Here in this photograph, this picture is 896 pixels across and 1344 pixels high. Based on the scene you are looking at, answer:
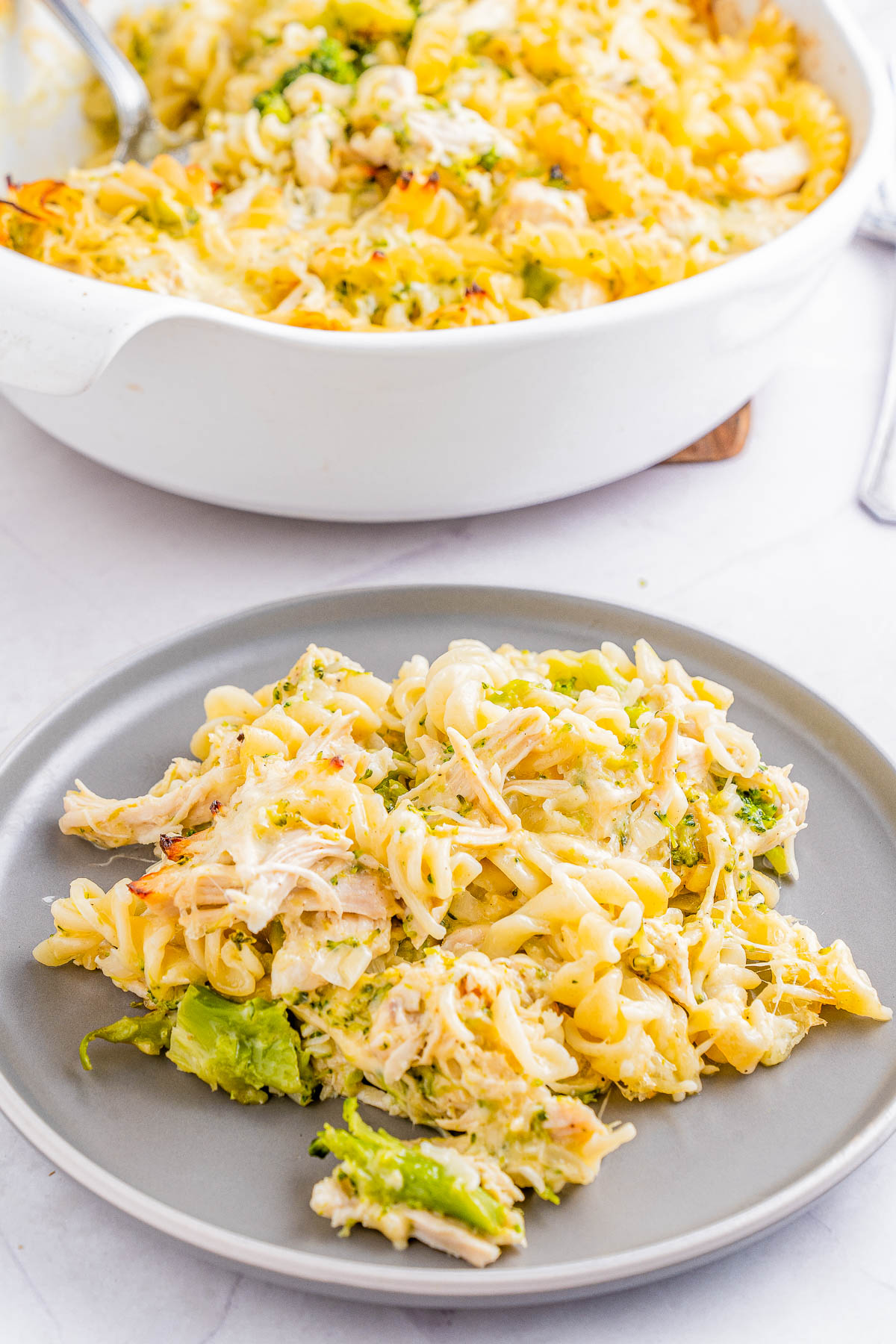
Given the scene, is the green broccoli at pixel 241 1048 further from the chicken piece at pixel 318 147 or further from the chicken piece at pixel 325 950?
the chicken piece at pixel 318 147

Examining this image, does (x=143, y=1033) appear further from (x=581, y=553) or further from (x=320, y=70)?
(x=320, y=70)

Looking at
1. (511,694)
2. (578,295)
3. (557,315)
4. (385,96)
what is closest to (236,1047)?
(511,694)

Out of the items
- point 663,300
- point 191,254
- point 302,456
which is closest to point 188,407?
point 302,456

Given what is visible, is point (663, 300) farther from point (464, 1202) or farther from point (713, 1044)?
point (464, 1202)

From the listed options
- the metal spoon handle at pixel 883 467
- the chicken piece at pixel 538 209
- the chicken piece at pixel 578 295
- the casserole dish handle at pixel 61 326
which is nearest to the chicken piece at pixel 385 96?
the chicken piece at pixel 538 209

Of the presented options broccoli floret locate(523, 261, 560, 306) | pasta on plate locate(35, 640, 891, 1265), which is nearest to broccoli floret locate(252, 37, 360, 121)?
broccoli floret locate(523, 261, 560, 306)
